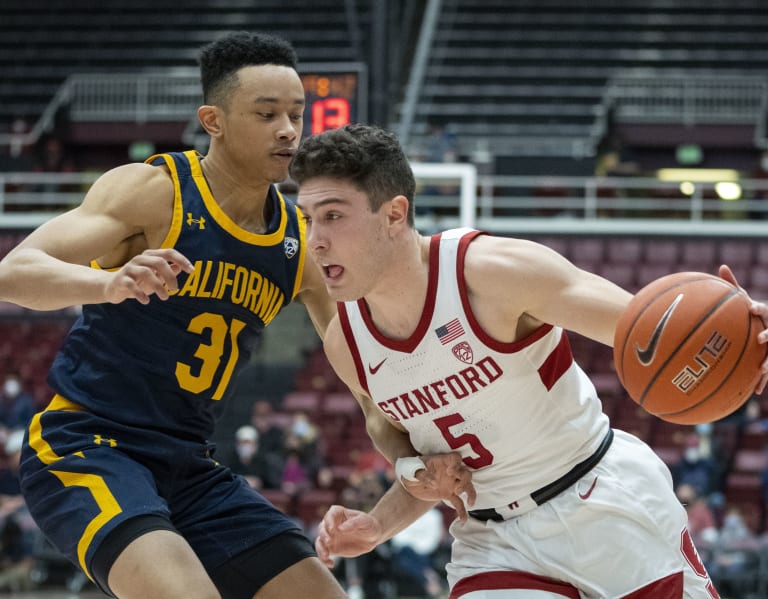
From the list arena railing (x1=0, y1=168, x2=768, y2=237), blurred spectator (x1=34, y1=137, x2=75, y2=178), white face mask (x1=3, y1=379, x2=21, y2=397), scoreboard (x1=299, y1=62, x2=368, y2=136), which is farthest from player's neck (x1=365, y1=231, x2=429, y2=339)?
blurred spectator (x1=34, y1=137, x2=75, y2=178)

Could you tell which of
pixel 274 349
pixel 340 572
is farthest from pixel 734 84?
pixel 340 572

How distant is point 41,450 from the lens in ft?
12.3

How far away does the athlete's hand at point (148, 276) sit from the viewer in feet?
9.93

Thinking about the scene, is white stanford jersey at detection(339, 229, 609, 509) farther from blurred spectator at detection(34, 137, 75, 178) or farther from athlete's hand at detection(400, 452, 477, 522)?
blurred spectator at detection(34, 137, 75, 178)

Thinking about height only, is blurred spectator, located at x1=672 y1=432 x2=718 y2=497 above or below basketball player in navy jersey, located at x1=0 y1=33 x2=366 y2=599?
below

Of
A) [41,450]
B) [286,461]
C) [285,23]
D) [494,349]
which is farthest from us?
Answer: [285,23]

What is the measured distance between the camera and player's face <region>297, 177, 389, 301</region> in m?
3.30

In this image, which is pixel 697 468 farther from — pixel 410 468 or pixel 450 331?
pixel 450 331

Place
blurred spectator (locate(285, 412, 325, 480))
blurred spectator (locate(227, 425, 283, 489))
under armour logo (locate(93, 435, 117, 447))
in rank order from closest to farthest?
under armour logo (locate(93, 435, 117, 447)), blurred spectator (locate(227, 425, 283, 489)), blurred spectator (locate(285, 412, 325, 480))

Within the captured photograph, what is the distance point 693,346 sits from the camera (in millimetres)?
2977

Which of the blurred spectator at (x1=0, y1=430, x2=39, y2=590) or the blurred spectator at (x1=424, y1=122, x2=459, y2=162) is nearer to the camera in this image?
the blurred spectator at (x1=0, y1=430, x2=39, y2=590)

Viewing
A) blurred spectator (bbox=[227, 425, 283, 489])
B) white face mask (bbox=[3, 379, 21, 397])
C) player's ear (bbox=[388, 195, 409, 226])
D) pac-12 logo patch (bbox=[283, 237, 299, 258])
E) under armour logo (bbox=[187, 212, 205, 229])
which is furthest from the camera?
white face mask (bbox=[3, 379, 21, 397])

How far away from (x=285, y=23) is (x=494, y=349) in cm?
1923

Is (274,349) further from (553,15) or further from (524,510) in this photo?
(524,510)
